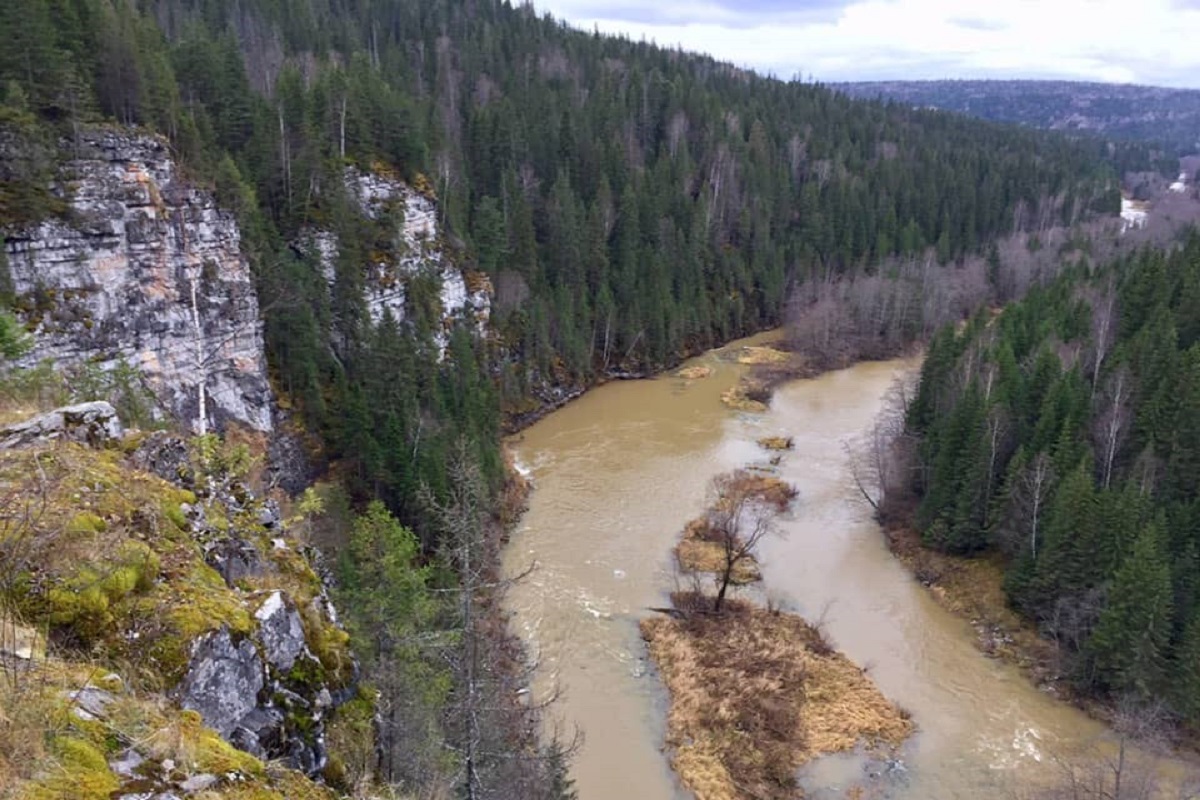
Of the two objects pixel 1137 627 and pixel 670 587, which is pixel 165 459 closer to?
pixel 670 587

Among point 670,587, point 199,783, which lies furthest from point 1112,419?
point 199,783

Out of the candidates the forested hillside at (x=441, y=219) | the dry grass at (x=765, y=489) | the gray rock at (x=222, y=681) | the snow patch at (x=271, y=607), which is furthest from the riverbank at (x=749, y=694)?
the gray rock at (x=222, y=681)

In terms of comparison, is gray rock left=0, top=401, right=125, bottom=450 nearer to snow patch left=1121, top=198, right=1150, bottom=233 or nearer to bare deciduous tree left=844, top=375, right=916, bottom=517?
bare deciduous tree left=844, top=375, right=916, bottom=517

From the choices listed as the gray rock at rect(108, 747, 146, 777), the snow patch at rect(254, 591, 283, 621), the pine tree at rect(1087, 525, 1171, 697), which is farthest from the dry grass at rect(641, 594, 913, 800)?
the gray rock at rect(108, 747, 146, 777)

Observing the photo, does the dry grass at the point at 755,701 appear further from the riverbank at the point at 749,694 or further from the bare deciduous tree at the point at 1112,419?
the bare deciduous tree at the point at 1112,419

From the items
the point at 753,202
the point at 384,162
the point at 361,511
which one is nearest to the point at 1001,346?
the point at 361,511

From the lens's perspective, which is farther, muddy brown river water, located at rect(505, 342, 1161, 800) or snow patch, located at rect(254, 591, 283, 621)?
muddy brown river water, located at rect(505, 342, 1161, 800)
